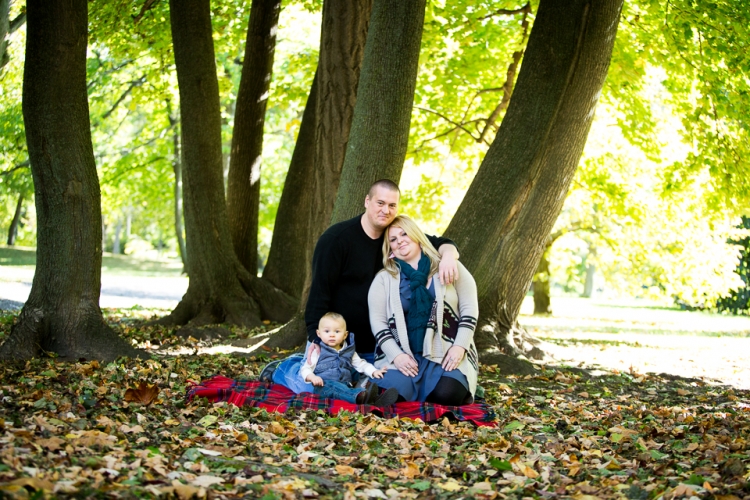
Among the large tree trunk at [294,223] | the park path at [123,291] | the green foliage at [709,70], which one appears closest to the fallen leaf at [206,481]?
the large tree trunk at [294,223]

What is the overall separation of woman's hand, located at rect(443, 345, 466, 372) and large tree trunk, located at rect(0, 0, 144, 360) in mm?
3080

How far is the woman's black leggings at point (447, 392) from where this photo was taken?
5547 mm

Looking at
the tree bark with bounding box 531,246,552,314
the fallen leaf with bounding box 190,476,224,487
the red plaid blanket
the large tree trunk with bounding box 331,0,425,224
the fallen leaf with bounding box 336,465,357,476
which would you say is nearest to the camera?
the fallen leaf with bounding box 190,476,224,487

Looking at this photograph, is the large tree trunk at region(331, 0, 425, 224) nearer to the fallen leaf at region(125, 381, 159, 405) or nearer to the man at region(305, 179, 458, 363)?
the man at region(305, 179, 458, 363)

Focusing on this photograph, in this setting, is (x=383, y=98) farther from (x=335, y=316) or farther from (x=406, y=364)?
(x=406, y=364)

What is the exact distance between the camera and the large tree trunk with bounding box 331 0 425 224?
7035 mm

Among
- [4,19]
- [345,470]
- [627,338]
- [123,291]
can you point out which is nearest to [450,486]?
[345,470]

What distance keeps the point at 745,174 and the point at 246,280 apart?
7.13m

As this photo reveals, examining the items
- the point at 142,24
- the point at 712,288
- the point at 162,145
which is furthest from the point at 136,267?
the point at 712,288

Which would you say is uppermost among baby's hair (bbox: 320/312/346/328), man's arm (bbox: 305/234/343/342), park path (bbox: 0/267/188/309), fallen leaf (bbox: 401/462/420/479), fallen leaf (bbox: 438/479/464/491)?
man's arm (bbox: 305/234/343/342)

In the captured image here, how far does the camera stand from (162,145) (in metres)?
23.6

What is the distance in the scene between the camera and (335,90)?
8.30 meters

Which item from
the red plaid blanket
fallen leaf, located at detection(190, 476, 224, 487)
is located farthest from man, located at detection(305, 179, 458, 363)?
fallen leaf, located at detection(190, 476, 224, 487)

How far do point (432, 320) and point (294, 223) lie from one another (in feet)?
19.4
